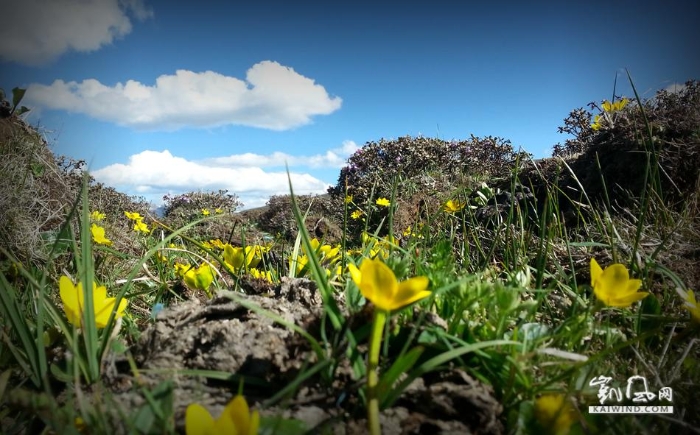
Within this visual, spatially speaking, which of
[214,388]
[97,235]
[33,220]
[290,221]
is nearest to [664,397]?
[214,388]

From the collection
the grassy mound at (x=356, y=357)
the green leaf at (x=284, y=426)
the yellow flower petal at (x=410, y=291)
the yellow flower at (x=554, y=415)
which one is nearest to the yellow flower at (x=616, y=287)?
the grassy mound at (x=356, y=357)

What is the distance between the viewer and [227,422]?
0.67m

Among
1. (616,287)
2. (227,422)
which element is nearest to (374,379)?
(227,422)

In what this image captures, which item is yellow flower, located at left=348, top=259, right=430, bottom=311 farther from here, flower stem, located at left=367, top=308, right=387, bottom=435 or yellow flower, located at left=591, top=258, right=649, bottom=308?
yellow flower, located at left=591, top=258, right=649, bottom=308

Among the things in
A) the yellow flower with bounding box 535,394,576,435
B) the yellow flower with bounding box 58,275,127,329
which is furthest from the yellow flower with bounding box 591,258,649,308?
the yellow flower with bounding box 58,275,127,329

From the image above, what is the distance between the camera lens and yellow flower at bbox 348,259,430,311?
2.66 feet

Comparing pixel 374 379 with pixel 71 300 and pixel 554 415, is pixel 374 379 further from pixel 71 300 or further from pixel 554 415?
pixel 71 300

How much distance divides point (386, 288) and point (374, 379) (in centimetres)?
18

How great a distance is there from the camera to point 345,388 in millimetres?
888

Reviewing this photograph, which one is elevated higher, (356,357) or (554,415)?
(356,357)

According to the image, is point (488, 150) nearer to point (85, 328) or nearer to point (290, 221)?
point (290, 221)

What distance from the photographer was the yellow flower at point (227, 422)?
26.1 inches

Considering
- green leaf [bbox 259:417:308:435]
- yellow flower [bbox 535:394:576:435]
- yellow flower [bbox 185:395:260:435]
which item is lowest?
yellow flower [bbox 535:394:576:435]

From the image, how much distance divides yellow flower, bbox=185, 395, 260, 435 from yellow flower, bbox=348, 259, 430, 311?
0.30m
